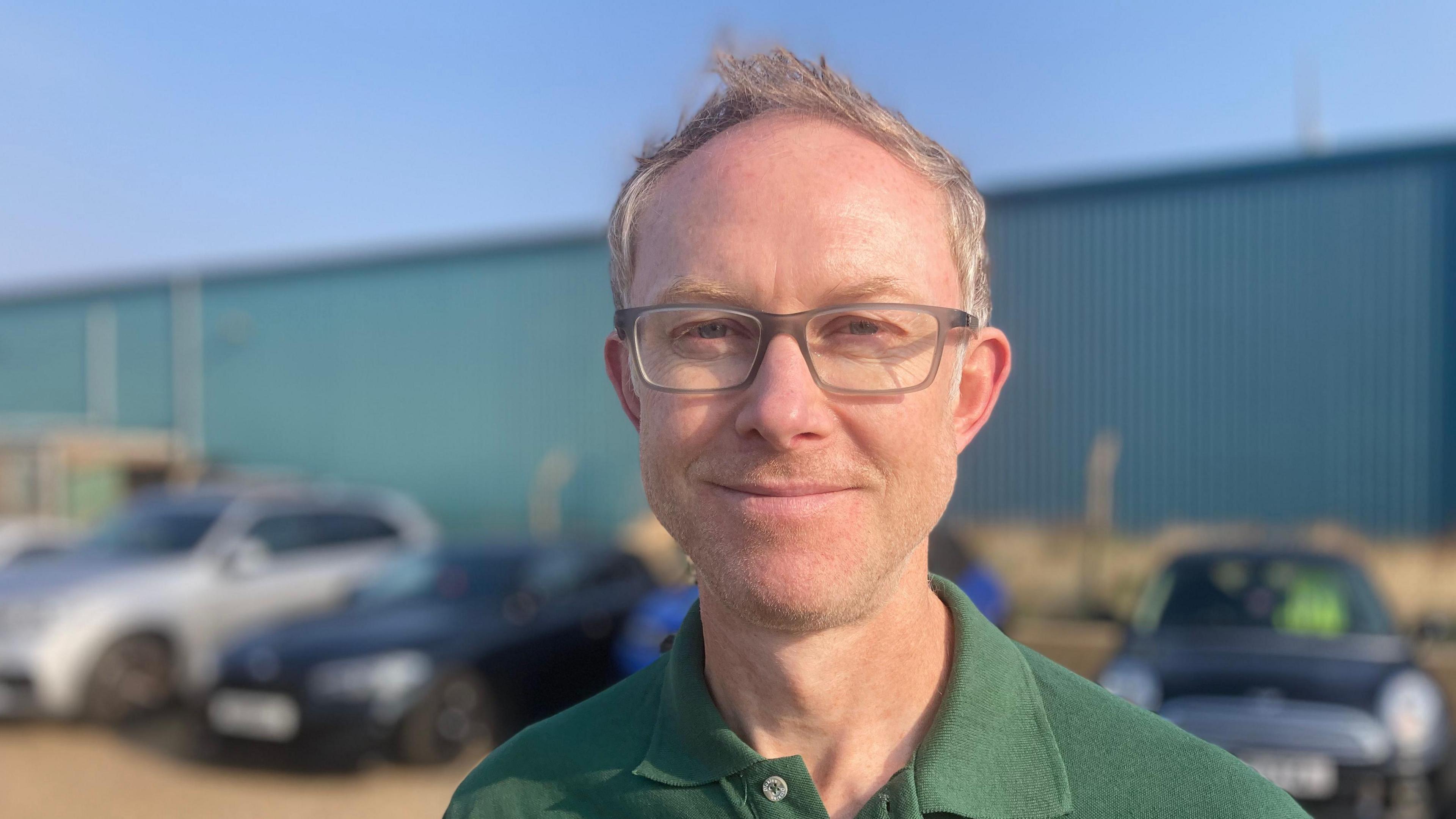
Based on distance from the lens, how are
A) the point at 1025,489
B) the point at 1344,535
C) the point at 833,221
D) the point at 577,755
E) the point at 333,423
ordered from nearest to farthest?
the point at 833,221 < the point at 577,755 < the point at 1344,535 < the point at 1025,489 < the point at 333,423

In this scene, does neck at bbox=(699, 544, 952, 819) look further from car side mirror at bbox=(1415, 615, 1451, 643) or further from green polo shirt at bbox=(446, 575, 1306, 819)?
car side mirror at bbox=(1415, 615, 1451, 643)

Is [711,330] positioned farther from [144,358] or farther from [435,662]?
[144,358]

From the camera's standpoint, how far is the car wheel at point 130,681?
8.12m

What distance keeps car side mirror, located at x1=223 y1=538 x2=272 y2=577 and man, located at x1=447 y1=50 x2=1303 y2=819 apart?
8315mm

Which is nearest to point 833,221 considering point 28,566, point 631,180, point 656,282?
point 656,282

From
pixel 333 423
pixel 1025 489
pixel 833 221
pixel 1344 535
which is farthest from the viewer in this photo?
pixel 333 423

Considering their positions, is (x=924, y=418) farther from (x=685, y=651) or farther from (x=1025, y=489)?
(x=1025, y=489)

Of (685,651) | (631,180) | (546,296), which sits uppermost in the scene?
(546,296)

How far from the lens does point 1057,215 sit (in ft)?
46.2

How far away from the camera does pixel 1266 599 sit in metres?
6.46

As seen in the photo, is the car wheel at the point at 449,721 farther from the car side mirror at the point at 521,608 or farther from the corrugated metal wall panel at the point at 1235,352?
the corrugated metal wall panel at the point at 1235,352

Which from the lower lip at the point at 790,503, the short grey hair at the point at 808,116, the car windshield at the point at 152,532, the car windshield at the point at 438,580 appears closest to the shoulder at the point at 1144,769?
the lower lip at the point at 790,503

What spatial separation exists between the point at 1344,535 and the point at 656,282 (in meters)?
13.2

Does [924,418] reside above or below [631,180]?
below
